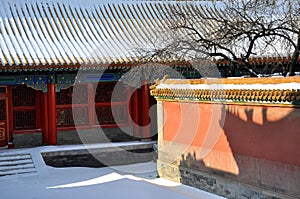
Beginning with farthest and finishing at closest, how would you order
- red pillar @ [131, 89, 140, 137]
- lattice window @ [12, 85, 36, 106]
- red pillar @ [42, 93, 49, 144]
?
red pillar @ [131, 89, 140, 137] < lattice window @ [12, 85, 36, 106] < red pillar @ [42, 93, 49, 144]

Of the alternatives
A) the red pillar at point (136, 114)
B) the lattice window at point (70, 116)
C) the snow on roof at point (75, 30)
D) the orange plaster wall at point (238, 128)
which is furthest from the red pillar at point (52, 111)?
the orange plaster wall at point (238, 128)

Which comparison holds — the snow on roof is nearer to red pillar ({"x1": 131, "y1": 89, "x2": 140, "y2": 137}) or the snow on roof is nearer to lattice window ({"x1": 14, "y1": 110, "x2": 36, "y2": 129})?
red pillar ({"x1": 131, "y1": 89, "x2": 140, "y2": 137})

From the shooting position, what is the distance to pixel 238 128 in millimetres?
8234

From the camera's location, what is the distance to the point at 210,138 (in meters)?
9.01

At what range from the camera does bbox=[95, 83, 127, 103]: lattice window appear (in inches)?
508

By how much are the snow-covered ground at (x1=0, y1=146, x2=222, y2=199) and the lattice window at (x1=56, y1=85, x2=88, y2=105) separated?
63.1 inches

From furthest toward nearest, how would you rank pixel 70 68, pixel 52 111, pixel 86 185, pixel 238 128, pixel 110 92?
pixel 110 92 → pixel 52 111 → pixel 70 68 → pixel 86 185 → pixel 238 128

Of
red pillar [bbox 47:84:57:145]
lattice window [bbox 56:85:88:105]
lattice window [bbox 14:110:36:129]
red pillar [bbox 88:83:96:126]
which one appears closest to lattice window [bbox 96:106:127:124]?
red pillar [bbox 88:83:96:126]

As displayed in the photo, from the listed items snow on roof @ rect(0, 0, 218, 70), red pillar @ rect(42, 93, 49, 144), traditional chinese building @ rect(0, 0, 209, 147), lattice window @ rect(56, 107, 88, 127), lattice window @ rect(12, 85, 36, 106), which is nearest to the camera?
snow on roof @ rect(0, 0, 218, 70)

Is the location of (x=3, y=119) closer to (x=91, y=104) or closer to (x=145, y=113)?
(x=91, y=104)

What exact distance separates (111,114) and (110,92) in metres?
0.63

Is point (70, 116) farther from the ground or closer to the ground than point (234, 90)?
closer to the ground

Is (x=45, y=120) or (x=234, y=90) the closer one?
(x=234, y=90)

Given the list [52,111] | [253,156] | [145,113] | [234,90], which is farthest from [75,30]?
[253,156]
